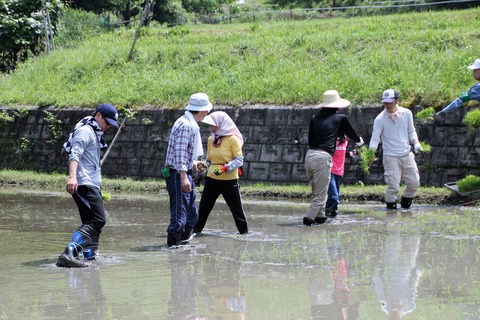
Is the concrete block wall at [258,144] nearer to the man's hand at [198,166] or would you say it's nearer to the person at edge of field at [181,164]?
the man's hand at [198,166]

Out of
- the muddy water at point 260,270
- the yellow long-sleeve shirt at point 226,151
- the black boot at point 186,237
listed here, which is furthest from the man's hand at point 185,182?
the yellow long-sleeve shirt at point 226,151

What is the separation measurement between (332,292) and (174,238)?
3210 mm

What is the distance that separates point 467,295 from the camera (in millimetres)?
6781

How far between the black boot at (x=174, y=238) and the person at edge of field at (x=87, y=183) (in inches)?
42.8

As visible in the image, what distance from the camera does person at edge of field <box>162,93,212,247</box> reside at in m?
9.69

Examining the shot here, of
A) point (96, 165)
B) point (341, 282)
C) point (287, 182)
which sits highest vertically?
point (96, 165)

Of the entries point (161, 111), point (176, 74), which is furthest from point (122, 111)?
point (176, 74)

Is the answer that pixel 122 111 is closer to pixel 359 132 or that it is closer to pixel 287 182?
pixel 287 182

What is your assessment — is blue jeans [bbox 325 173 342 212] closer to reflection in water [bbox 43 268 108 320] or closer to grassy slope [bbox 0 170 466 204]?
grassy slope [bbox 0 170 466 204]

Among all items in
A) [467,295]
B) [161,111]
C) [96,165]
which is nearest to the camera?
[467,295]

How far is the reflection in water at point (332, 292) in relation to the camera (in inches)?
251

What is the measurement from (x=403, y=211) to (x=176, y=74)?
10220mm

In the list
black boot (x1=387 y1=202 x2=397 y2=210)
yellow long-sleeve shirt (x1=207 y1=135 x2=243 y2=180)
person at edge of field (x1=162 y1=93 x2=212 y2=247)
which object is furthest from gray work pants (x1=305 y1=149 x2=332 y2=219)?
person at edge of field (x1=162 y1=93 x2=212 y2=247)

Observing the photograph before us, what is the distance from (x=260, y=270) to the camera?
8.28 m
